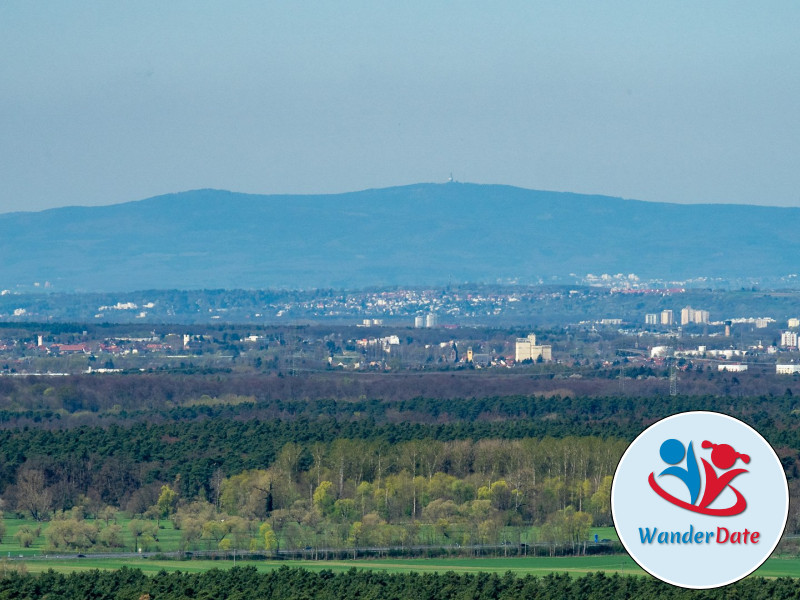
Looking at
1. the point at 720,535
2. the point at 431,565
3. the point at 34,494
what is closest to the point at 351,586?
the point at 431,565

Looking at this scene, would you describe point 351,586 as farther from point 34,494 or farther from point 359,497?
point 34,494

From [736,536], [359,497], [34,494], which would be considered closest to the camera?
[736,536]

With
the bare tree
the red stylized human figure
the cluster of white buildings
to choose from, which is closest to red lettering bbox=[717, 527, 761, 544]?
the red stylized human figure

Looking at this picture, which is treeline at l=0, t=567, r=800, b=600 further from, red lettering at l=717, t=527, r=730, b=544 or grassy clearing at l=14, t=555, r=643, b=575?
red lettering at l=717, t=527, r=730, b=544

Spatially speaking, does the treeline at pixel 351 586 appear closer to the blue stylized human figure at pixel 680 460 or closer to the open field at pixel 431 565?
the open field at pixel 431 565

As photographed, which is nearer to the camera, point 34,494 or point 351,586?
point 351,586
